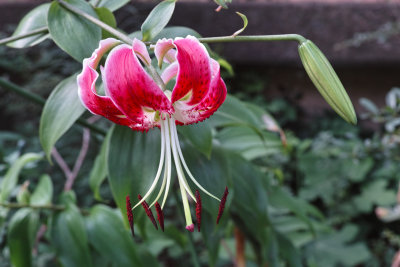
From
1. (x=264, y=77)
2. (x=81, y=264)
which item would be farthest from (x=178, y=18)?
(x=81, y=264)

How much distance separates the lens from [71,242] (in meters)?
0.58

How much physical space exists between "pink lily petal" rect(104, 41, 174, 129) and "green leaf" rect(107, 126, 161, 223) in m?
0.14

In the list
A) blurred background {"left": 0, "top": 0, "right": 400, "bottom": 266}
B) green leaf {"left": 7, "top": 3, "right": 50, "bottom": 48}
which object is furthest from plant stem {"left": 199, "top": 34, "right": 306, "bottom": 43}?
blurred background {"left": 0, "top": 0, "right": 400, "bottom": 266}

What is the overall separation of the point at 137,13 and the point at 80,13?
3.92ft

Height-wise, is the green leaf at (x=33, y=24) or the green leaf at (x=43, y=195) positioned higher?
the green leaf at (x=33, y=24)

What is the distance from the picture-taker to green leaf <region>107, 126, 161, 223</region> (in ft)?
1.48

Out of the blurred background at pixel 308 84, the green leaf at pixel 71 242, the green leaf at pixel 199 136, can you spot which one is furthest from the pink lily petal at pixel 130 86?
the blurred background at pixel 308 84

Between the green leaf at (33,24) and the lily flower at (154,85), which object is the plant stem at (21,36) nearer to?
the green leaf at (33,24)

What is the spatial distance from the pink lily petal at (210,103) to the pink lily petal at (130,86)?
3 cm

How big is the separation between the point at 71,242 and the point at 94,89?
32cm

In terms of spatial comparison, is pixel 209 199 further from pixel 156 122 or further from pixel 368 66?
pixel 368 66

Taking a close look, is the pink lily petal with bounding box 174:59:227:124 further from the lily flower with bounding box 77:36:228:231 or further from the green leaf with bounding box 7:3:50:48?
the green leaf with bounding box 7:3:50:48

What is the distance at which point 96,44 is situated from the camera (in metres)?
0.38

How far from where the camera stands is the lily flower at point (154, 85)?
0.28 metres
